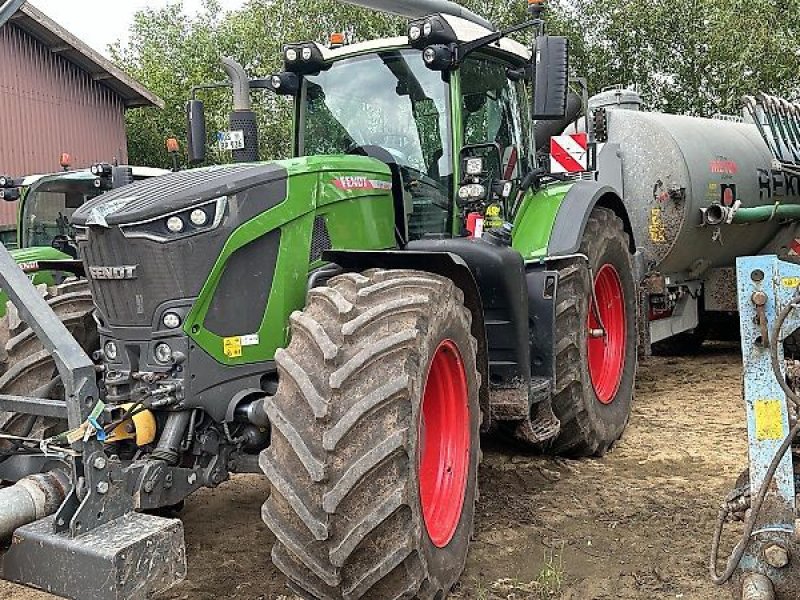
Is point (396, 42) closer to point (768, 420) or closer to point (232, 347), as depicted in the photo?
point (232, 347)

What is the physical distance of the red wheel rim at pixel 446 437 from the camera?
3705mm

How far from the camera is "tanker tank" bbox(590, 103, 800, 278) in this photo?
7359 millimetres

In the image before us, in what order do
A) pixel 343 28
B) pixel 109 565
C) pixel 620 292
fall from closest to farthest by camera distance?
pixel 109 565
pixel 620 292
pixel 343 28

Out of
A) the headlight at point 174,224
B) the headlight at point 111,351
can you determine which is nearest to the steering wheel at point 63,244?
the headlight at point 111,351

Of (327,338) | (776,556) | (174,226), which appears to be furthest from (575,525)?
(174,226)

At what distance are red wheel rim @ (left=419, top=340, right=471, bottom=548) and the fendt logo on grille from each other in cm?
125

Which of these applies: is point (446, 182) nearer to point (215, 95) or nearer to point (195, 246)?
point (195, 246)

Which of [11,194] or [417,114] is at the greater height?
[417,114]

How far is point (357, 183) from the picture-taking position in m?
4.12

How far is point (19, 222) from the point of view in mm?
7777

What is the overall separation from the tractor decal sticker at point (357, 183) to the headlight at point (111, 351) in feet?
3.91

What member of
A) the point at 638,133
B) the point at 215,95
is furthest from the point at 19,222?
the point at 215,95

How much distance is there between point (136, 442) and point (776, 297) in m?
2.36

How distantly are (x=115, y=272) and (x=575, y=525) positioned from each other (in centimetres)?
247
